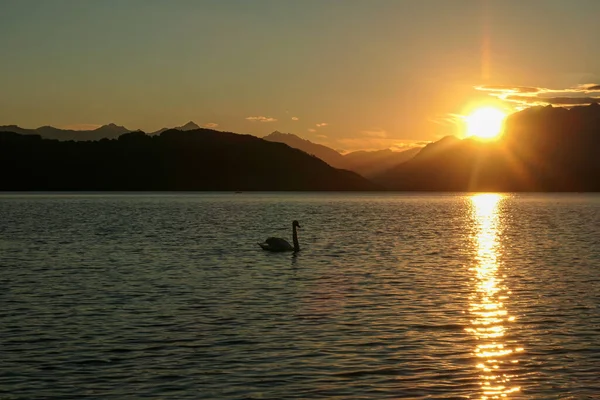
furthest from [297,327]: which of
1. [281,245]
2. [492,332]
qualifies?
[281,245]

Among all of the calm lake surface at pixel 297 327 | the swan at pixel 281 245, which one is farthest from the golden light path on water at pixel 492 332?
the swan at pixel 281 245

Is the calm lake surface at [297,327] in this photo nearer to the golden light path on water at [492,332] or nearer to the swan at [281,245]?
the golden light path on water at [492,332]

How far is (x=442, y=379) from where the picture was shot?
19.1m

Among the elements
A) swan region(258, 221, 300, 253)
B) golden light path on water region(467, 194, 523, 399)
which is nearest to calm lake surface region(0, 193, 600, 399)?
golden light path on water region(467, 194, 523, 399)

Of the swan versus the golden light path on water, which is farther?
the swan

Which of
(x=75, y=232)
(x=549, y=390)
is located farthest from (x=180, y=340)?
(x=75, y=232)

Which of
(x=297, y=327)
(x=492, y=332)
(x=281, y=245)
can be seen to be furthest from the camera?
(x=281, y=245)

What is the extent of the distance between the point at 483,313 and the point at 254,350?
10226mm

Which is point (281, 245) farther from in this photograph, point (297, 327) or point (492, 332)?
point (492, 332)

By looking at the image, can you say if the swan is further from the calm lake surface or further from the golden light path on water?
the golden light path on water

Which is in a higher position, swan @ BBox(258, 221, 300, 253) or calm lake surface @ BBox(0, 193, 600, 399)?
swan @ BBox(258, 221, 300, 253)

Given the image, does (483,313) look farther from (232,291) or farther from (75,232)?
(75,232)

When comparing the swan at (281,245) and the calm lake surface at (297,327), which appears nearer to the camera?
the calm lake surface at (297,327)

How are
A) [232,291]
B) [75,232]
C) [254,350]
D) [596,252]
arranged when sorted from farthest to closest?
[75,232], [596,252], [232,291], [254,350]
